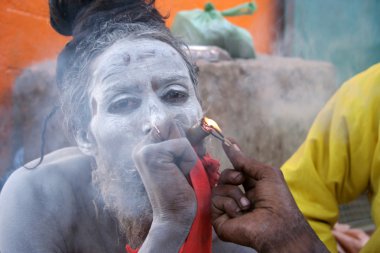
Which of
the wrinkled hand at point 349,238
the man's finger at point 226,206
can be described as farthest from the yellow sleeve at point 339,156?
the man's finger at point 226,206

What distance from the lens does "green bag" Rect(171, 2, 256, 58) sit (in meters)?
1.31

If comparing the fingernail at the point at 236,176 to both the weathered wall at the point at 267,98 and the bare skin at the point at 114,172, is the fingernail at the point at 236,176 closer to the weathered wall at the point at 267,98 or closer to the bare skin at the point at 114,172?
the bare skin at the point at 114,172

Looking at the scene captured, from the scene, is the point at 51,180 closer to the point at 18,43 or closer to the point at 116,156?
the point at 116,156

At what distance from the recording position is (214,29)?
142cm

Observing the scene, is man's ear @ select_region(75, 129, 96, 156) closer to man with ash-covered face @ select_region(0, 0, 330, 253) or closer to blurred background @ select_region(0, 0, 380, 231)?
man with ash-covered face @ select_region(0, 0, 330, 253)

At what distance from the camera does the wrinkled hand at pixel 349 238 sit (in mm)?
1664

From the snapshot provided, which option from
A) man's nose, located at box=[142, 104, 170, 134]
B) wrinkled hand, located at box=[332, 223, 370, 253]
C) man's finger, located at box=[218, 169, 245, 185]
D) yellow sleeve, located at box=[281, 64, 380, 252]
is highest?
Answer: man's nose, located at box=[142, 104, 170, 134]

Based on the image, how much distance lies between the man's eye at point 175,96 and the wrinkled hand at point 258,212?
134 mm

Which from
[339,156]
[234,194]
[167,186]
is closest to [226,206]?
[234,194]

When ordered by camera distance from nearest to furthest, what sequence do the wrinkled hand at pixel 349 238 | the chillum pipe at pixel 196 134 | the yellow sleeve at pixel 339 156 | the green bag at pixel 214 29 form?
the chillum pipe at pixel 196 134
the green bag at pixel 214 29
the yellow sleeve at pixel 339 156
the wrinkled hand at pixel 349 238

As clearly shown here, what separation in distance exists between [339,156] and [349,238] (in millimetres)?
392

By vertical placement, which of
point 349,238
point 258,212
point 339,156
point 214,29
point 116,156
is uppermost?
point 214,29

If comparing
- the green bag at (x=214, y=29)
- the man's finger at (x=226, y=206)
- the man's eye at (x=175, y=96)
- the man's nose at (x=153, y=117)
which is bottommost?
the man's finger at (x=226, y=206)

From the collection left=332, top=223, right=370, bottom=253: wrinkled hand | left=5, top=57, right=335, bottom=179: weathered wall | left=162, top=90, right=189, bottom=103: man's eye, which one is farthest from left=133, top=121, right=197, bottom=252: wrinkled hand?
left=332, top=223, right=370, bottom=253: wrinkled hand
